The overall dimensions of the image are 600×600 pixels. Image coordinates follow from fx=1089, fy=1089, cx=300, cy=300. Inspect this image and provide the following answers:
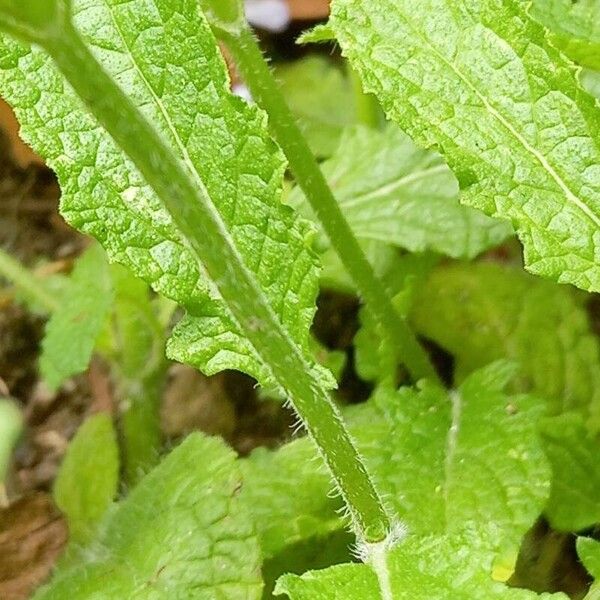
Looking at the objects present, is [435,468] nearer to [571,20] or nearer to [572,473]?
[572,473]

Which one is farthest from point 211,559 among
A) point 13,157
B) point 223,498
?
point 13,157

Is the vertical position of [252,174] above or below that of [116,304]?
above

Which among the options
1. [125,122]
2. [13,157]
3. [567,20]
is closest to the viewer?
[125,122]

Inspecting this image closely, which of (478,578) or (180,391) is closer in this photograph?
(478,578)

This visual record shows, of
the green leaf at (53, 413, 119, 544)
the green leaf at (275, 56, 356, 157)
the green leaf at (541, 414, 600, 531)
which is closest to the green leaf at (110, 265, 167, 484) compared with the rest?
the green leaf at (53, 413, 119, 544)

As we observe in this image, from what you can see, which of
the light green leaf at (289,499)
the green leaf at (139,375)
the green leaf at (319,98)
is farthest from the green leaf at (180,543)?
the green leaf at (319,98)

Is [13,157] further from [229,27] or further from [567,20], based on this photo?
[567,20]
